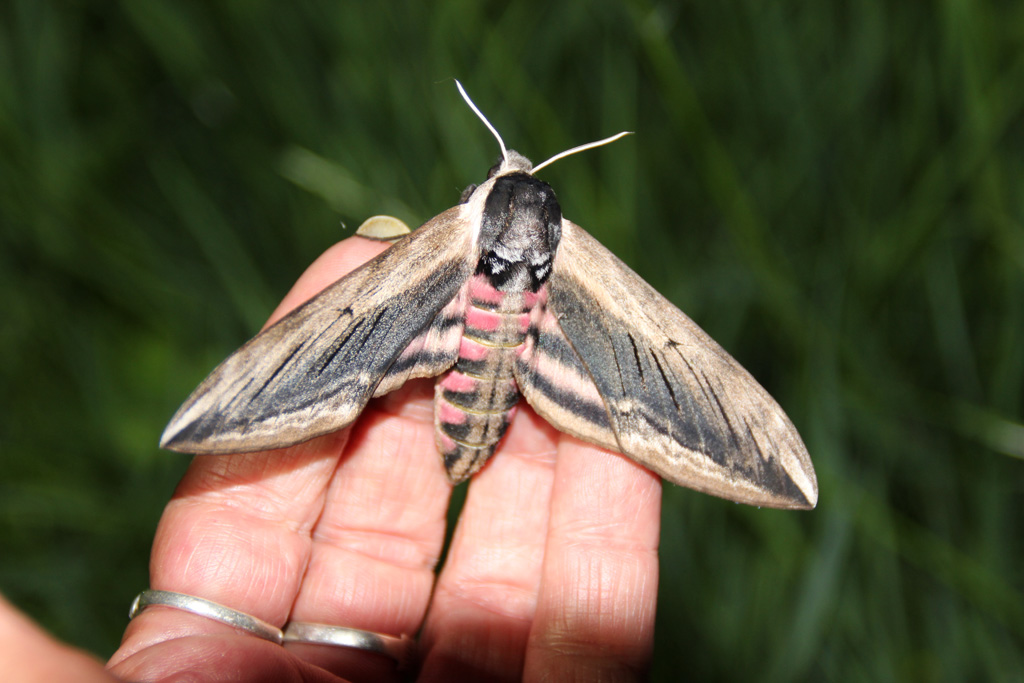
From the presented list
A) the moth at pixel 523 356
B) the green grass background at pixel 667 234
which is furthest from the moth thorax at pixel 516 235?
the green grass background at pixel 667 234

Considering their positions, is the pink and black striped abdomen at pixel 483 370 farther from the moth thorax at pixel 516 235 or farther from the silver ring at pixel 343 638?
the silver ring at pixel 343 638

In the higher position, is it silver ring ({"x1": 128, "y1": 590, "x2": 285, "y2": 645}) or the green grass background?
the green grass background

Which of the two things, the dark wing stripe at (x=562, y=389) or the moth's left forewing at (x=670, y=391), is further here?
the dark wing stripe at (x=562, y=389)

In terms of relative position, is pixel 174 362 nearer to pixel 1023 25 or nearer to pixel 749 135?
pixel 749 135

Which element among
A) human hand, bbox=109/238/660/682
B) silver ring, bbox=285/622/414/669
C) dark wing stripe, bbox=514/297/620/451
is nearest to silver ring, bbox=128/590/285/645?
human hand, bbox=109/238/660/682

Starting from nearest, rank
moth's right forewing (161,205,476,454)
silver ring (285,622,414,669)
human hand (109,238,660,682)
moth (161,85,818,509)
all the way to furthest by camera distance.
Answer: moth's right forewing (161,205,476,454)
moth (161,85,818,509)
human hand (109,238,660,682)
silver ring (285,622,414,669)

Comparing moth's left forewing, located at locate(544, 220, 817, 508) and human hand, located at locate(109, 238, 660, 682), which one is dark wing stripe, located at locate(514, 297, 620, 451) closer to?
moth's left forewing, located at locate(544, 220, 817, 508)

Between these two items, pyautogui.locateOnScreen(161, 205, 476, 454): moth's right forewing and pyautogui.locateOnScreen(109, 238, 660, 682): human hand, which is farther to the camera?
pyautogui.locateOnScreen(109, 238, 660, 682): human hand
